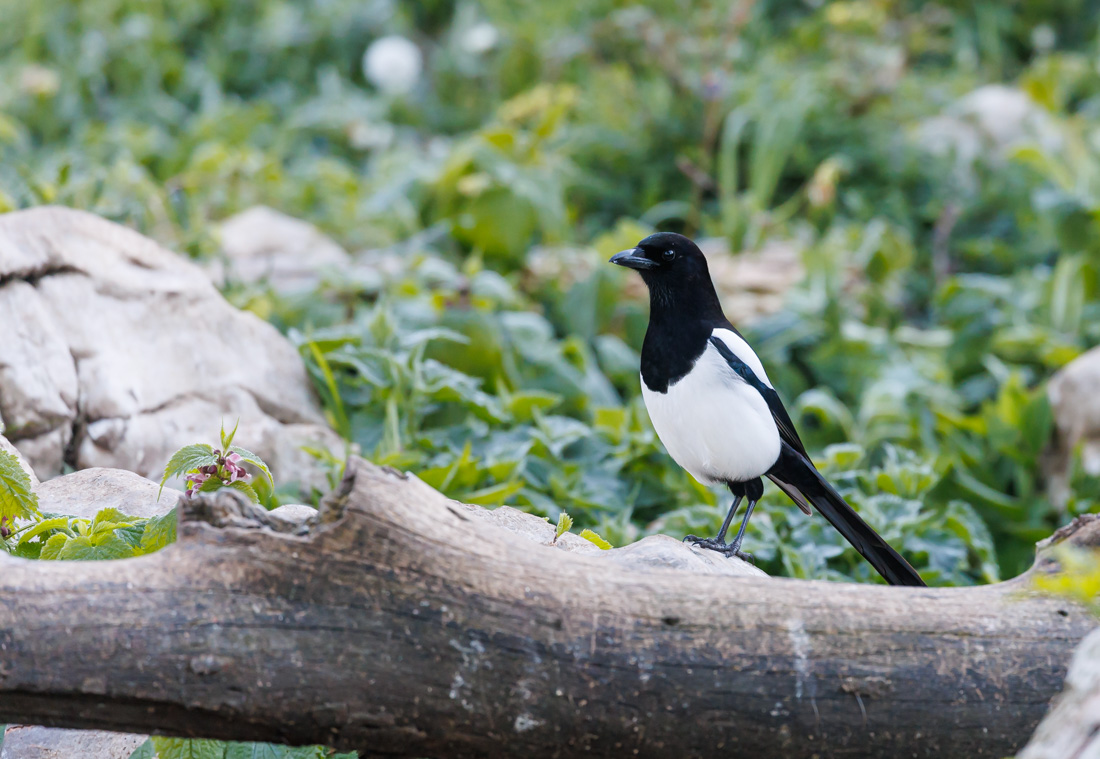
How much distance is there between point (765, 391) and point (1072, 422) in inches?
84.7

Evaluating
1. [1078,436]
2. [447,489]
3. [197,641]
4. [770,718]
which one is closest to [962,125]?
[1078,436]

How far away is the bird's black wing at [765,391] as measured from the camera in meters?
2.65

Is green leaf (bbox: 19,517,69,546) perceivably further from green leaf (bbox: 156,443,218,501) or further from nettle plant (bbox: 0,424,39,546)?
green leaf (bbox: 156,443,218,501)

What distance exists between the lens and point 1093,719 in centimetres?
123

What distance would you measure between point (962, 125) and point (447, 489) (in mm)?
5083

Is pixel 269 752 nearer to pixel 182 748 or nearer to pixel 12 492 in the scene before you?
pixel 182 748

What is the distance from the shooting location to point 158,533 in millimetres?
1988

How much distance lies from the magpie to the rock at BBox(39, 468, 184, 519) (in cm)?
122

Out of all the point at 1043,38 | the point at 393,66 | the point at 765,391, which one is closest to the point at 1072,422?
the point at 765,391

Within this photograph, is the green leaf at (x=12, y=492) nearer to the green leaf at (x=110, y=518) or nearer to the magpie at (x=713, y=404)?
the green leaf at (x=110, y=518)

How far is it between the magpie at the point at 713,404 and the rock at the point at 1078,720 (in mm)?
1256

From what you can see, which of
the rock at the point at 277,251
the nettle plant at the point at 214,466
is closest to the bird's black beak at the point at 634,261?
the nettle plant at the point at 214,466

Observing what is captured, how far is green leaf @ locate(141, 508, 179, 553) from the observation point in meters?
1.99

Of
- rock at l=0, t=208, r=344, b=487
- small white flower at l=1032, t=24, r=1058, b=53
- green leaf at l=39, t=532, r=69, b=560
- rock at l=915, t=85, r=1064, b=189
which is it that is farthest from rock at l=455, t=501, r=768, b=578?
small white flower at l=1032, t=24, r=1058, b=53
